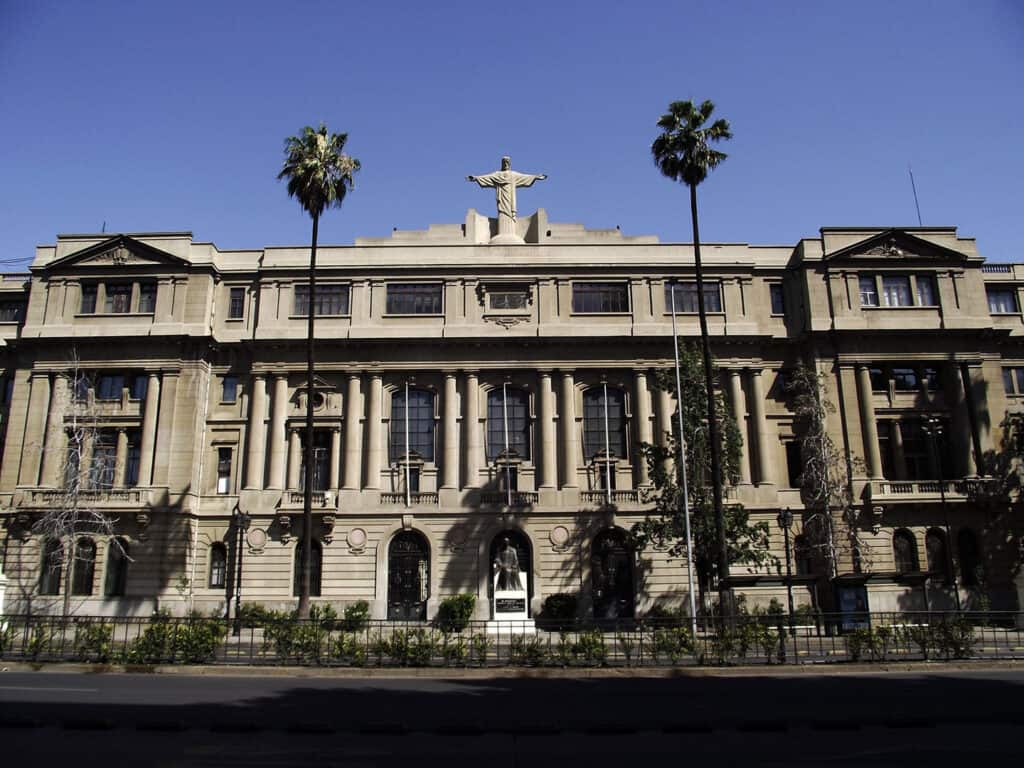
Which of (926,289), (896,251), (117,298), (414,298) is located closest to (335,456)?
(414,298)

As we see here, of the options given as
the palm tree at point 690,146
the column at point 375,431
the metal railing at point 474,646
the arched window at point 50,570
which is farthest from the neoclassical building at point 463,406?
the metal railing at point 474,646

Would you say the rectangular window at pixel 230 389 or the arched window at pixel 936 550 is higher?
the rectangular window at pixel 230 389

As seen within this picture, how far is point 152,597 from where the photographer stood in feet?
136

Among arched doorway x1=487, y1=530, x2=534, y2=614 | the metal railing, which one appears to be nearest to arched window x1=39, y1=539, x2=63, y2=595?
the metal railing

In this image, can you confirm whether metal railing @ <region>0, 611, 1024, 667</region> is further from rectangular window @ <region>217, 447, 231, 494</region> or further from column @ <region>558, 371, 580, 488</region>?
rectangular window @ <region>217, 447, 231, 494</region>

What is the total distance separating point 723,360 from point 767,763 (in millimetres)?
36563

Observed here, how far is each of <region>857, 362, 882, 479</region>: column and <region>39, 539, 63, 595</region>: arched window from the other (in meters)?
43.1

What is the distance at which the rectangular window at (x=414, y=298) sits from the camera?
4681cm

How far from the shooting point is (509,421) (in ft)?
149

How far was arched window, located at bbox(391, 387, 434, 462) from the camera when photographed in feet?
148

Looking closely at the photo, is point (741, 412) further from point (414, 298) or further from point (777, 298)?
point (414, 298)

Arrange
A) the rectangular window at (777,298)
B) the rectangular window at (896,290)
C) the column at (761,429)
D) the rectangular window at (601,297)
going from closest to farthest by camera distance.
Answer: the column at (761,429), the rectangular window at (601,297), the rectangular window at (896,290), the rectangular window at (777,298)

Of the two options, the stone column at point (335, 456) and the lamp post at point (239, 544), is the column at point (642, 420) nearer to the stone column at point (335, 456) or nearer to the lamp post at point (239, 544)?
the stone column at point (335, 456)

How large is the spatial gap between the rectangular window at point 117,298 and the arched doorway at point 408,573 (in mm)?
20576
